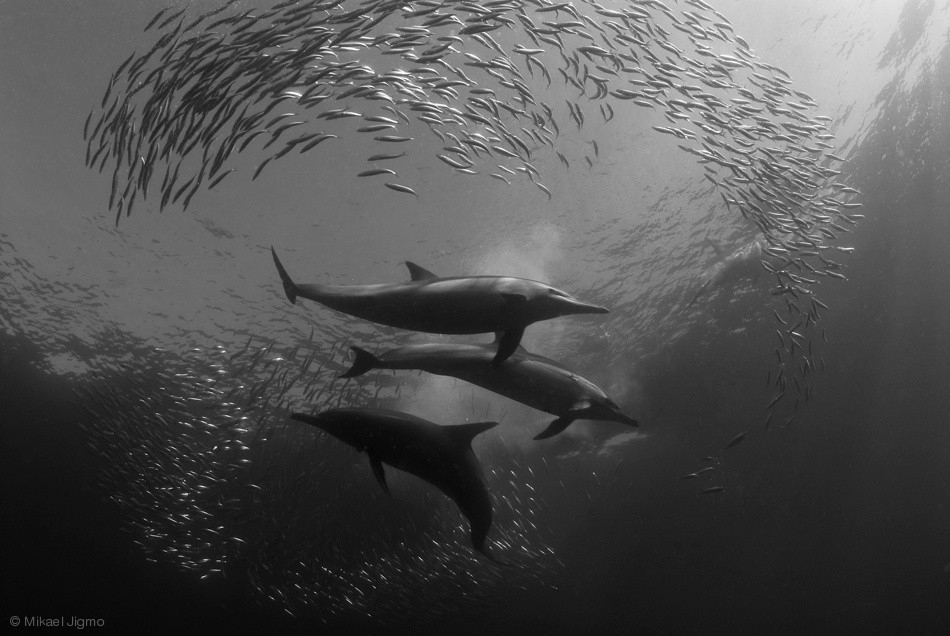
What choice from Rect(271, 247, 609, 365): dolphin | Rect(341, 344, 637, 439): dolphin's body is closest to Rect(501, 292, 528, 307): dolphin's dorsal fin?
Rect(271, 247, 609, 365): dolphin

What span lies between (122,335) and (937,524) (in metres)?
38.3

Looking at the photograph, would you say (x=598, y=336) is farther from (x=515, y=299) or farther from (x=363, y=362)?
(x=515, y=299)

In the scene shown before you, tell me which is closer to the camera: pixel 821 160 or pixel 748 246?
pixel 821 160

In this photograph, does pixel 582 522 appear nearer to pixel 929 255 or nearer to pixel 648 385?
pixel 648 385

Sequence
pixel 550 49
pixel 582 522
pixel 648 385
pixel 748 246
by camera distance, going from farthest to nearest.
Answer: pixel 582 522
pixel 648 385
pixel 748 246
pixel 550 49

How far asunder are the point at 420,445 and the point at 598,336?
15054 mm

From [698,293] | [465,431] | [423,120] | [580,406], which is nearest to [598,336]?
[698,293]

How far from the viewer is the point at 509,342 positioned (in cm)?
345

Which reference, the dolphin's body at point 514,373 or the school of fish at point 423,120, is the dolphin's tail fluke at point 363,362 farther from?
the school of fish at point 423,120

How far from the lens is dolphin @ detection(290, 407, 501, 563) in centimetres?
359

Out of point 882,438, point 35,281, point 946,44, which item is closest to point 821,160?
point 946,44

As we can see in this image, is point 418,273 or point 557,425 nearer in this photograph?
point 418,273

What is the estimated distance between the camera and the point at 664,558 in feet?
93.0

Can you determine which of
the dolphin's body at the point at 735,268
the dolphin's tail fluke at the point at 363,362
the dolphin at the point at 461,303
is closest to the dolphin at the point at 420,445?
the dolphin's tail fluke at the point at 363,362
